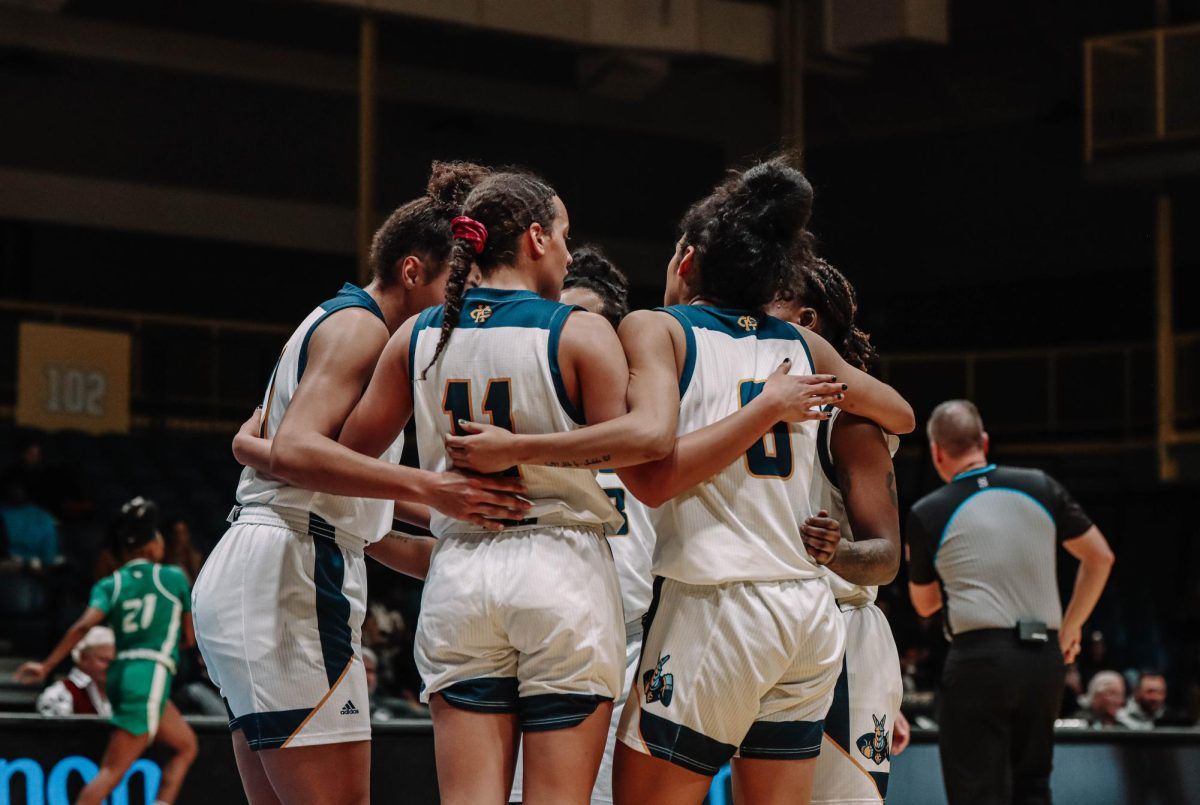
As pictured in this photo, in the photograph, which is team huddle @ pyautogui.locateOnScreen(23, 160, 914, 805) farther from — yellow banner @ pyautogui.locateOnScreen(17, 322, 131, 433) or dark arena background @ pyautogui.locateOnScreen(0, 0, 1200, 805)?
yellow banner @ pyautogui.locateOnScreen(17, 322, 131, 433)

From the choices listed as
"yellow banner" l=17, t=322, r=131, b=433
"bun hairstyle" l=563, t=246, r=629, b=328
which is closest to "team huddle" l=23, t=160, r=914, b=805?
"bun hairstyle" l=563, t=246, r=629, b=328

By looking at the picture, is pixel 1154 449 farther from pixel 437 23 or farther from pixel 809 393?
pixel 809 393

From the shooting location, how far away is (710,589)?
3.06 meters

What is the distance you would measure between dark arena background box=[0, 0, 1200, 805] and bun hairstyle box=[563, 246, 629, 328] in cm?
619

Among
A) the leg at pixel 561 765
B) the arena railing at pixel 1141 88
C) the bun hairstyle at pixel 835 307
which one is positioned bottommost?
the leg at pixel 561 765

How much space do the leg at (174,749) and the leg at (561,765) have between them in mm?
3852

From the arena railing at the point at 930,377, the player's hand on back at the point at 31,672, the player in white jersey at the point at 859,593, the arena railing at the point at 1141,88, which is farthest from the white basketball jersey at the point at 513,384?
the arena railing at the point at 1141,88

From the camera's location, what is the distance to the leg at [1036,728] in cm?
587

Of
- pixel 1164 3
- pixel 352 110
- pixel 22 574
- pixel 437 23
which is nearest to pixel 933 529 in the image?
pixel 22 574

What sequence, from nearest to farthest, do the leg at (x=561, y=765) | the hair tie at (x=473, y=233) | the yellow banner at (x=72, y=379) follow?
1. the leg at (x=561, y=765)
2. the hair tie at (x=473, y=233)
3. the yellow banner at (x=72, y=379)

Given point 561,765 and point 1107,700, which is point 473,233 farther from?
point 1107,700

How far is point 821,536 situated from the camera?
3096mm

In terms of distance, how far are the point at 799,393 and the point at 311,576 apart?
4.00 ft

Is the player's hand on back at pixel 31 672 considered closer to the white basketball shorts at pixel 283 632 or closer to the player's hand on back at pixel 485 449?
the white basketball shorts at pixel 283 632
